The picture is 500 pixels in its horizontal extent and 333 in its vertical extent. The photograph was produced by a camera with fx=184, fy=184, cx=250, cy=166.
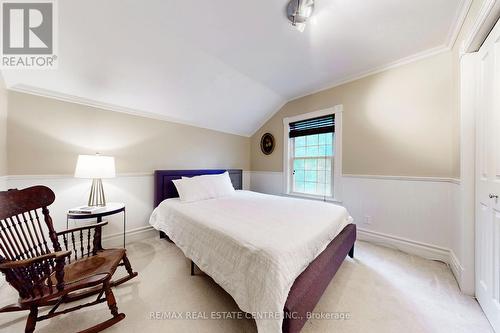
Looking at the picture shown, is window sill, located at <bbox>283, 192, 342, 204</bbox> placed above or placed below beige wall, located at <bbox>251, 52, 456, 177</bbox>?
below

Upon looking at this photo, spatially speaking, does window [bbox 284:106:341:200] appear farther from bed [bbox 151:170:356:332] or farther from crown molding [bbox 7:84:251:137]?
crown molding [bbox 7:84:251:137]

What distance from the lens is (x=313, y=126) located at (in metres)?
3.37

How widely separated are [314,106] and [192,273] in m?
3.15

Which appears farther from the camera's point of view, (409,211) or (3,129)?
(409,211)

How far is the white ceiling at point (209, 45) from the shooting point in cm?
174

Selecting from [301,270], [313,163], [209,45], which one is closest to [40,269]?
[301,270]

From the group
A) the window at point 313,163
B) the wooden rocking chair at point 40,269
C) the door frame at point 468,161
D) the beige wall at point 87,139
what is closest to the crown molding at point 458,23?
the door frame at point 468,161

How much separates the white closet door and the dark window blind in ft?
5.57

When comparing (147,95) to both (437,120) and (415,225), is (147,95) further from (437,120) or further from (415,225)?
(415,225)

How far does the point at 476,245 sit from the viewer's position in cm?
154

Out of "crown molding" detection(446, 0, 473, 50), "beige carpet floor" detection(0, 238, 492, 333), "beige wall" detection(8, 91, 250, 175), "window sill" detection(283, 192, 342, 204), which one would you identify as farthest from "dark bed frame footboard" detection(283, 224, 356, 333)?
"beige wall" detection(8, 91, 250, 175)

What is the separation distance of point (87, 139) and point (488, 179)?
13.1 feet

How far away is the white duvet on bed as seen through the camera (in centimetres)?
110

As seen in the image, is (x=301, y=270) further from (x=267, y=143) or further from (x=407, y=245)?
(x=267, y=143)
